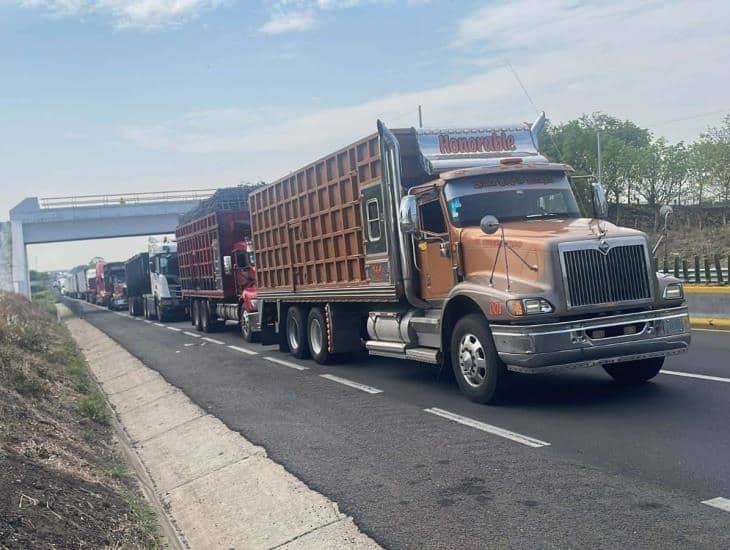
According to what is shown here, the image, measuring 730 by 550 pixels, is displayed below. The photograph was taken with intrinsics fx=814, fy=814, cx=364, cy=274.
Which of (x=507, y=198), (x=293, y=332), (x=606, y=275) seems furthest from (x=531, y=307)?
(x=293, y=332)

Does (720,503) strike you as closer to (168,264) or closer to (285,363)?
(285,363)

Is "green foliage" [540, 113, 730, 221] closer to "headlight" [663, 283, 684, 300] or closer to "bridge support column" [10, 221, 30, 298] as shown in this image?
"bridge support column" [10, 221, 30, 298]

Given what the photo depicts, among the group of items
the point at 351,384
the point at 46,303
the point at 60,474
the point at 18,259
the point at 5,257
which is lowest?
the point at 351,384

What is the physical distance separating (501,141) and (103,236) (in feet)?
141

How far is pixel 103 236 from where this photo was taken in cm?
4991

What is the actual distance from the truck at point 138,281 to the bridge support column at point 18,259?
11.3 meters

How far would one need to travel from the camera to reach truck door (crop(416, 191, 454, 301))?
9758mm

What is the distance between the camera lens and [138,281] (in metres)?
39.4

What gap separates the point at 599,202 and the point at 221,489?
5771 mm

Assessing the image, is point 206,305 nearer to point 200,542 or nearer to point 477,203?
point 477,203

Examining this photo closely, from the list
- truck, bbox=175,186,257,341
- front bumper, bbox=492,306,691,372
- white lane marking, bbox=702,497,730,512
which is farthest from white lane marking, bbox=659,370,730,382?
truck, bbox=175,186,257,341

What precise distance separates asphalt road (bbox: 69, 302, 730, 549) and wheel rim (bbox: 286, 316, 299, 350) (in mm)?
2905

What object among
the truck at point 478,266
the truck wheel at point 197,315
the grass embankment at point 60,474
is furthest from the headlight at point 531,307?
the truck wheel at point 197,315

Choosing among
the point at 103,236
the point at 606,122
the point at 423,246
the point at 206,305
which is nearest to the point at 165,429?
the point at 423,246
